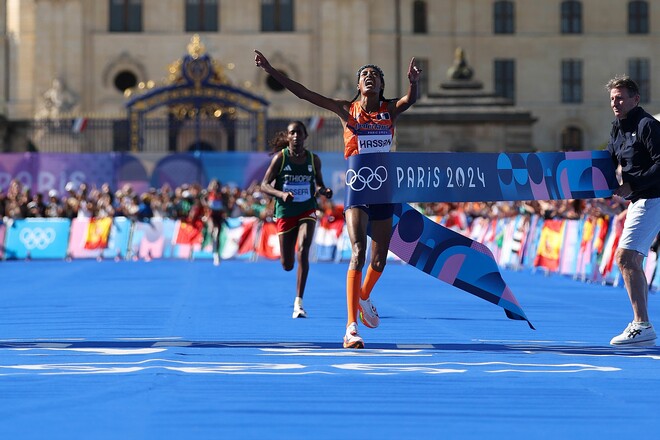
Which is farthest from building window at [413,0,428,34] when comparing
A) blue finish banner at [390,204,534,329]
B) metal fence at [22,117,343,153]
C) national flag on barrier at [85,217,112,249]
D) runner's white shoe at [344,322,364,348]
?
runner's white shoe at [344,322,364,348]

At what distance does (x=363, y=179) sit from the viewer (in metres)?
11.1

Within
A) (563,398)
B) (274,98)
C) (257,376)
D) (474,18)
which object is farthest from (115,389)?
(474,18)

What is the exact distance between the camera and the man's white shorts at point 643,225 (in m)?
10.8

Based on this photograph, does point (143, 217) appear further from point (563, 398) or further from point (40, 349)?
point (563, 398)

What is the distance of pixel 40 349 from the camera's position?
1055 cm

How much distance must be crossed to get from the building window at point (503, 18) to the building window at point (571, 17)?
104 inches

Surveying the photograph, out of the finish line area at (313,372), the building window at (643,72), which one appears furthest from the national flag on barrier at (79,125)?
the building window at (643,72)

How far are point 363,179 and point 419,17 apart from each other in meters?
62.6

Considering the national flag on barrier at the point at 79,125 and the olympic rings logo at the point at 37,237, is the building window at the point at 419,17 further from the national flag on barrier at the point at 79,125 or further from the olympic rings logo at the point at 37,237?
the olympic rings logo at the point at 37,237

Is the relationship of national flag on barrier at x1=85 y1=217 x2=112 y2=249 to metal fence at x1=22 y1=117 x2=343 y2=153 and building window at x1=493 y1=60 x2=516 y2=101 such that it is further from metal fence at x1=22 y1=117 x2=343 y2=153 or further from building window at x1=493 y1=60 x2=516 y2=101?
building window at x1=493 y1=60 x2=516 y2=101

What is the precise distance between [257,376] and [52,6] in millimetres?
58094

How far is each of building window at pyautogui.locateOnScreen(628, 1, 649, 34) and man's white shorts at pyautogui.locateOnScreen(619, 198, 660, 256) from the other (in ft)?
214

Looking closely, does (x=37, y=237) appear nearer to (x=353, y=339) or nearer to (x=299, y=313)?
(x=299, y=313)

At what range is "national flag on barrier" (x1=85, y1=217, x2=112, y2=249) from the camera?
34.8 m
